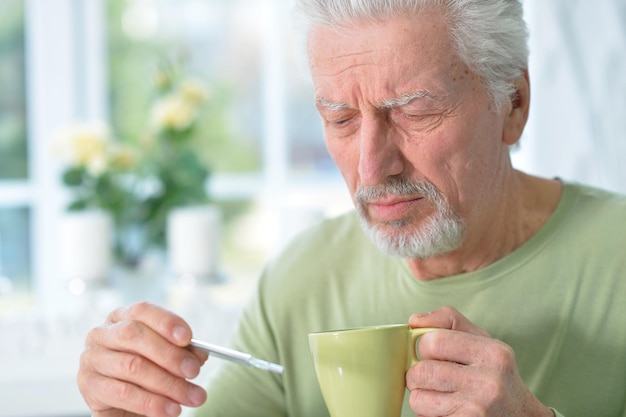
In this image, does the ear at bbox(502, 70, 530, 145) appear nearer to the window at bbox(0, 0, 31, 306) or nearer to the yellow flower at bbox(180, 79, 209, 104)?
the yellow flower at bbox(180, 79, 209, 104)

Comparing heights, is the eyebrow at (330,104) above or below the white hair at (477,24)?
below

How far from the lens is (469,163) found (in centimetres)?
127

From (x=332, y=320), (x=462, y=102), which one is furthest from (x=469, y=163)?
(x=332, y=320)

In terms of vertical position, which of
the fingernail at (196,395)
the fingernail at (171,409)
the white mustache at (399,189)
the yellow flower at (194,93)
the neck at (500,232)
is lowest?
the fingernail at (171,409)

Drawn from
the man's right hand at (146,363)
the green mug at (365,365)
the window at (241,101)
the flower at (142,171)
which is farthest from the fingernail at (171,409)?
the window at (241,101)

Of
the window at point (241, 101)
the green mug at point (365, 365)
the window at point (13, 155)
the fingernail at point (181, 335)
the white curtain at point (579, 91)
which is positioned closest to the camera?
the green mug at point (365, 365)

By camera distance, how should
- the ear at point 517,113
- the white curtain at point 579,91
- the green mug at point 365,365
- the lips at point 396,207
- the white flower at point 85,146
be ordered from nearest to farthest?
1. the green mug at point 365,365
2. the lips at point 396,207
3. the ear at point 517,113
4. the white curtain at point 579,91
5. the white flower at point 85,146

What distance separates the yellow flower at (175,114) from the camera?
8.96 feet

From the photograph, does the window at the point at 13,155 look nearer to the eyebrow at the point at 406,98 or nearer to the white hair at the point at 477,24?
the white hair at the point at 477,24

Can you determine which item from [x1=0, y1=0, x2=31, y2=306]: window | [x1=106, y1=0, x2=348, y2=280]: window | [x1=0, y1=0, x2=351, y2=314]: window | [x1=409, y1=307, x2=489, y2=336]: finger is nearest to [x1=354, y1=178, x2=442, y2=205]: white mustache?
[x1=409, y1=307, x2=489, y2=336]: finger

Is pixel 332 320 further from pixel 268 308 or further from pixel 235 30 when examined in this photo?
pixel 235 30

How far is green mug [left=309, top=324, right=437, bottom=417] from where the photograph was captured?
99 cm

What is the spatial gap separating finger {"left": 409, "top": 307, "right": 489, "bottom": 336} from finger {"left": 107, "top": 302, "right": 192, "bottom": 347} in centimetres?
29

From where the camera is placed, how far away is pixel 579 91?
2324mm
